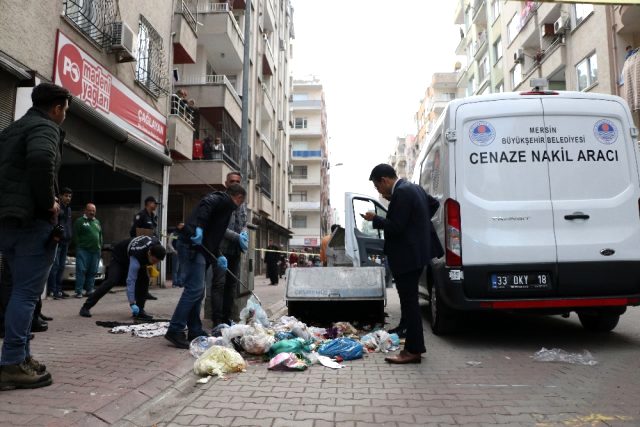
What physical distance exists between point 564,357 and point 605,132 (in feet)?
8.16

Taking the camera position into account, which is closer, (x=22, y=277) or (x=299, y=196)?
(x=22, y=277)

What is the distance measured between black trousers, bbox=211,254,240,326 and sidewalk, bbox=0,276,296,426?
1.09m

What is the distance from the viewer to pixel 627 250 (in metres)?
5.30

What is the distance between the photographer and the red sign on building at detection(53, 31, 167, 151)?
9055mm

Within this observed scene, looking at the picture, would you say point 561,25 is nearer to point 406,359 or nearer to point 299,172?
point 406,359

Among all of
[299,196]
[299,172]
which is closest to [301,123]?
[299,172]

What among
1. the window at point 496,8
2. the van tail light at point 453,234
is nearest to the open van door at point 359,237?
A: the van tail light at point 453,234

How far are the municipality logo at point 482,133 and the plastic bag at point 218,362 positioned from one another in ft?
11.2

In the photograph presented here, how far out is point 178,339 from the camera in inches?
207

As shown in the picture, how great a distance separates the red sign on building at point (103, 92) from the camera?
9055 millimetres

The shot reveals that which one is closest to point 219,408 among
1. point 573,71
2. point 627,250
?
point 627,250

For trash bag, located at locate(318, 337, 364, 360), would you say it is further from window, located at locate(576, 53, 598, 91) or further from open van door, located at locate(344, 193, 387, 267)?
window, located at locate(576, 53, 598, 91)

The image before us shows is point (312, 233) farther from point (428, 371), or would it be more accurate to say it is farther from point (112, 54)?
point (428, 371)

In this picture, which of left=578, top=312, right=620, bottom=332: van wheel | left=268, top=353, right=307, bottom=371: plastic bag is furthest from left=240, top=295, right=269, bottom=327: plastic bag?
left=578, top=312, right=620, bottom=332: van wheel
